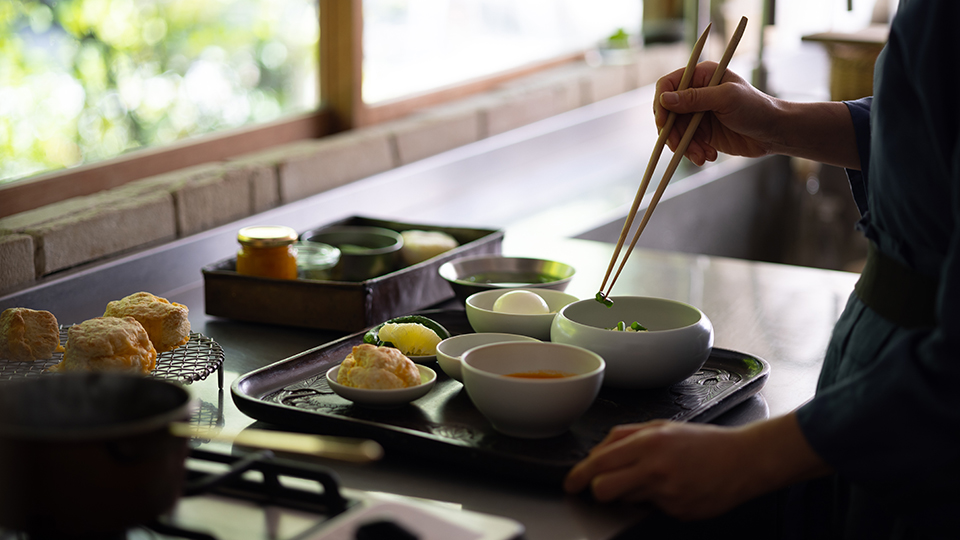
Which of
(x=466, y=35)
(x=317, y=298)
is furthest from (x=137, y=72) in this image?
(x=466, y=35)

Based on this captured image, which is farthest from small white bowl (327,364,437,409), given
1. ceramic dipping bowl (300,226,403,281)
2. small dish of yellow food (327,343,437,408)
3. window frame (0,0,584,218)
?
window frame (0,0,584,218)

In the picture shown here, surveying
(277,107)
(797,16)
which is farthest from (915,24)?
(797,16)

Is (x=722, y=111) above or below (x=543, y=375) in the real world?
above

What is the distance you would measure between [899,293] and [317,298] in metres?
0.76

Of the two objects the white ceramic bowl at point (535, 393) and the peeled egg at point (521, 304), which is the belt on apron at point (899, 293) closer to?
the white ceramic bowl at point (535, 393)

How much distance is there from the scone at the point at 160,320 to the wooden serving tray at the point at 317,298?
229mm

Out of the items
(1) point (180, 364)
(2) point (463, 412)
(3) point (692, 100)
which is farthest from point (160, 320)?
(3) point (692, 100)

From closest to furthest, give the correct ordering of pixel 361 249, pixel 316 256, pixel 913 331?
pixel 913 331 < pixel 316 256 < pixel 361 249

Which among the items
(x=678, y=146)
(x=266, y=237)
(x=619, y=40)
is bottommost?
(x=266, y=237)

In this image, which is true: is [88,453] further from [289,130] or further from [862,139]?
[289,130]

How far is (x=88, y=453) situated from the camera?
63 cm

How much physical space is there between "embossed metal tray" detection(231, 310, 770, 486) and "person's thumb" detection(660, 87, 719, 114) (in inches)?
12.2

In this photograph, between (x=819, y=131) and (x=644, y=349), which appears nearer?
(x=644, y=349)

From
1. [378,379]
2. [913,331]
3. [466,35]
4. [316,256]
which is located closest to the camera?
[913,331]
